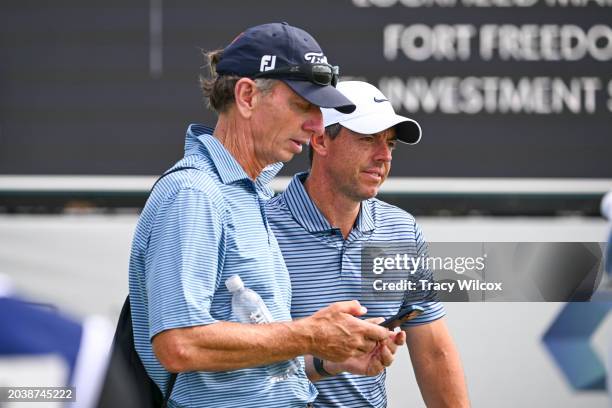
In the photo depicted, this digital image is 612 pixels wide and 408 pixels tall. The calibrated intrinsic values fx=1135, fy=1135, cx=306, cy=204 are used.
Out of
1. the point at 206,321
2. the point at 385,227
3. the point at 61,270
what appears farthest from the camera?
the point at 61,270

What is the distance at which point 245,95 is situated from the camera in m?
2.16

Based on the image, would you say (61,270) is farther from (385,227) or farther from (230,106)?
(230,106)

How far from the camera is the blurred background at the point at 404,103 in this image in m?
3.98

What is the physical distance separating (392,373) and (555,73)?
1.20 metres

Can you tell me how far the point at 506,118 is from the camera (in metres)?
4.02

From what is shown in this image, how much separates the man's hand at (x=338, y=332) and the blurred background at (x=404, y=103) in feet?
6.40

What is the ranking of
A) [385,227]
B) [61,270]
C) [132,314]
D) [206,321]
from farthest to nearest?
1. [61,270]
2. [385,227]
3. [132,314]
4. [206,321]

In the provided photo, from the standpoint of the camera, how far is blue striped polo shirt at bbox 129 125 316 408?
6.31 feet

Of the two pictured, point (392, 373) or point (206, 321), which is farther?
point (392, 373)

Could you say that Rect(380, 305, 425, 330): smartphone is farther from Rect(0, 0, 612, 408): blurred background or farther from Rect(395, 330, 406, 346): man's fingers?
Rect(0, 0, 612, 408): blurred background

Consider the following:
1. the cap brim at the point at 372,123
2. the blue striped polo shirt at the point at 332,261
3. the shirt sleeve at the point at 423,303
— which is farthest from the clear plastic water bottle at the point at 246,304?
the cap brim at the point at 372,123

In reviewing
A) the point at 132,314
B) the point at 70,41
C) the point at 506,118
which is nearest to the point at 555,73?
the point at 506,118

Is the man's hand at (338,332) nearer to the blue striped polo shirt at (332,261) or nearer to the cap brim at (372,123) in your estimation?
the blue striped polo shirt at (332,261)

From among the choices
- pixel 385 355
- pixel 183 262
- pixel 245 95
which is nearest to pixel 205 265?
pixel 183 262
